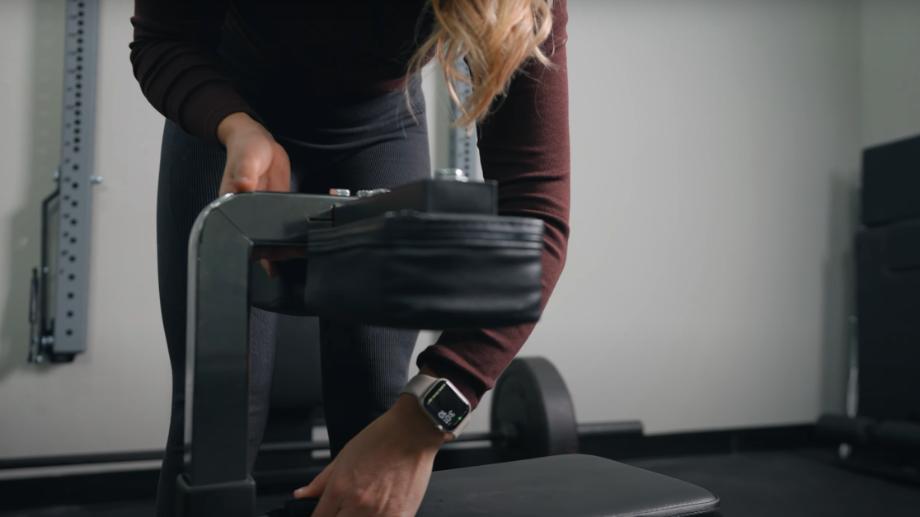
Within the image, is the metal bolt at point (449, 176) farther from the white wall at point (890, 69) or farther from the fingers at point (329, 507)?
the white wall at point (890, 69)

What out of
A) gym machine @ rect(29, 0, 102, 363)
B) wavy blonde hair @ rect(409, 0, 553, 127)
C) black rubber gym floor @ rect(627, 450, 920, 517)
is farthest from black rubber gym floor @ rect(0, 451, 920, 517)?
wavy blonde hair @ rect(409, 0, 553, 127)

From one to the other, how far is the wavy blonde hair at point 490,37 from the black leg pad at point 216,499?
0.36 m

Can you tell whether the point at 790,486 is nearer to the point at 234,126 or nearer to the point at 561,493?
the point at 561,493

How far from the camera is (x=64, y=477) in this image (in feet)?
5.74

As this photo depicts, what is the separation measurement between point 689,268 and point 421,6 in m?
1.91

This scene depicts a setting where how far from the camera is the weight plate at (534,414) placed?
1560 mm

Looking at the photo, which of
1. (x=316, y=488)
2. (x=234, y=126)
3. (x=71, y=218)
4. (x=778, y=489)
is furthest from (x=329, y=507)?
(x=778, y=489)

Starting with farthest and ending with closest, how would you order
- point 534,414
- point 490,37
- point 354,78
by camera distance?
1. point 534,414
2. point 354,78
3. point 490,37

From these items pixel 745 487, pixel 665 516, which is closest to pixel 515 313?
pixel 665 516

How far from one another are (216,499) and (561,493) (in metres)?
0.32

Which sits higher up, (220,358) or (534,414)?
(220,358)

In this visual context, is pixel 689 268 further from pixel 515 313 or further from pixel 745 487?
pixel 515 313

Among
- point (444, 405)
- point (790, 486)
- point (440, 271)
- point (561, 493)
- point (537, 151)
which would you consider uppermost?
point (537, 151)

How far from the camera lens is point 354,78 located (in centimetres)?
76
